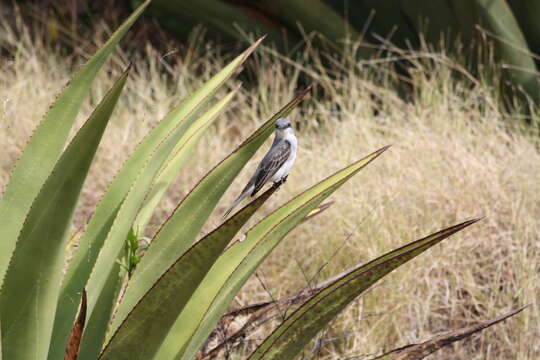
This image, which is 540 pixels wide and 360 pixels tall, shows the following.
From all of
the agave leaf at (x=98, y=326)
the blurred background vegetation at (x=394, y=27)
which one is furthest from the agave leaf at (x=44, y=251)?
the blurred background vegetation at (x=394, y=27)

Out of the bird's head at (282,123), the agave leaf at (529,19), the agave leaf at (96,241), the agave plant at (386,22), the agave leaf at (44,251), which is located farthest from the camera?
the agave leaf at (529,19)

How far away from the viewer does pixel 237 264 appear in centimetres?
147

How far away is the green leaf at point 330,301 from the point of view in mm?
1347

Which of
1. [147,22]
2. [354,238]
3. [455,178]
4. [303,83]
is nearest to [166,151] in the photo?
[354,238]

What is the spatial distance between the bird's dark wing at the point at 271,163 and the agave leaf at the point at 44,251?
0.35m

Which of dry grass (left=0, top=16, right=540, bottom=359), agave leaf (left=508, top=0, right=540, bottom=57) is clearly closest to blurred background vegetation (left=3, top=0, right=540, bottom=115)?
agave leaf (left=508, top=0, right=540, bottom=57)

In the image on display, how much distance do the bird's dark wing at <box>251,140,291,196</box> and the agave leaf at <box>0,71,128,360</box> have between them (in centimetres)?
35

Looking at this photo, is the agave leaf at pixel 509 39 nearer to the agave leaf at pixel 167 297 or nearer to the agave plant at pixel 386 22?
the agave plant at pixel 386 22

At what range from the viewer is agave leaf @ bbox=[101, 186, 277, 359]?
1231mm

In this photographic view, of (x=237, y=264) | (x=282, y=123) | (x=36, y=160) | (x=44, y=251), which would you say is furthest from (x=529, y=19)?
(x=44, y=251)

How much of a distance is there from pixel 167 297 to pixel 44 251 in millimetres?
189

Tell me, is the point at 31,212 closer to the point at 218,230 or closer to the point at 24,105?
the point at 218,230

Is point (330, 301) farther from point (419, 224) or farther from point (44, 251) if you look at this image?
point (419, 224)

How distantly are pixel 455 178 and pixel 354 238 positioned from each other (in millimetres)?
553
